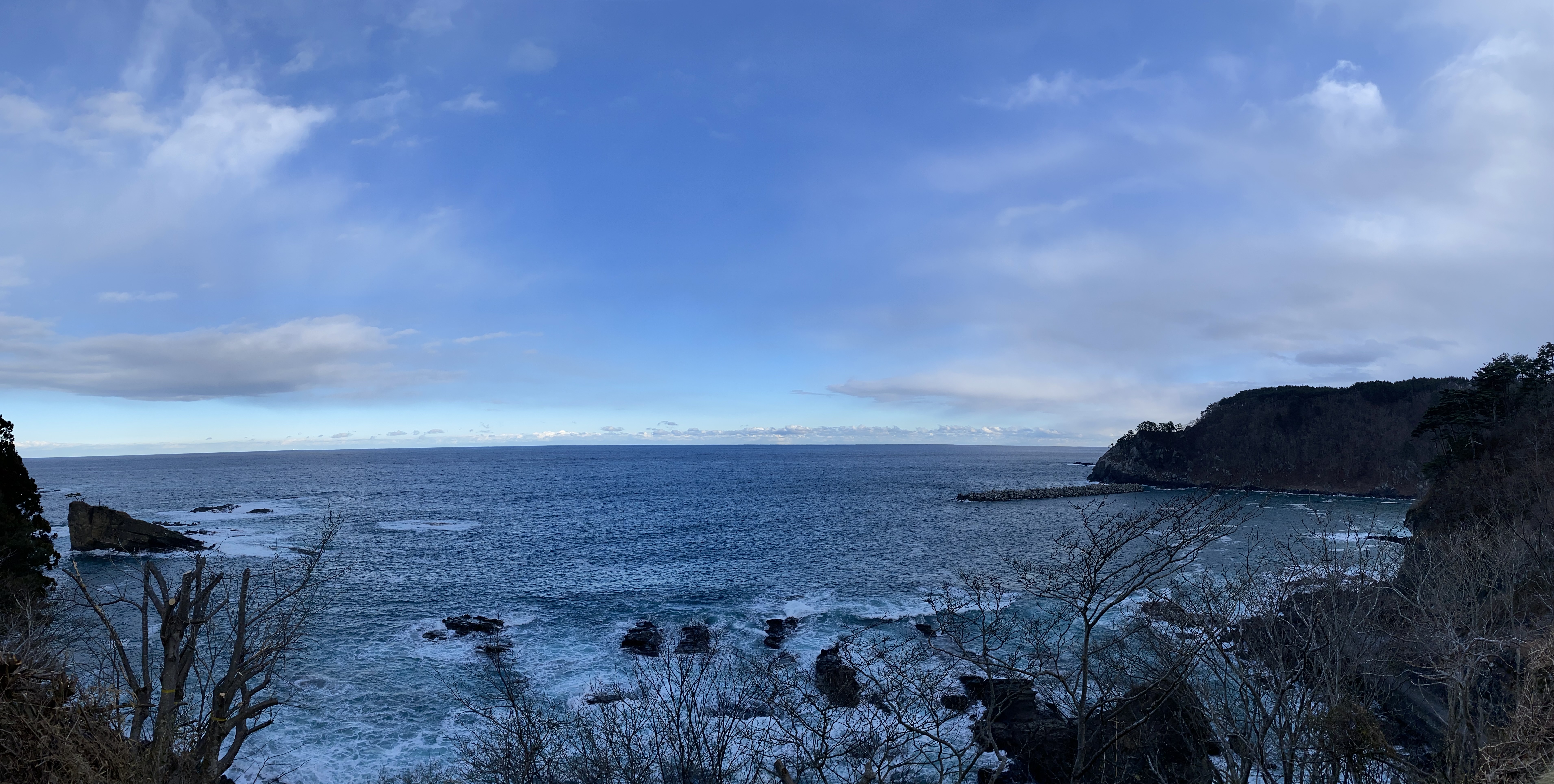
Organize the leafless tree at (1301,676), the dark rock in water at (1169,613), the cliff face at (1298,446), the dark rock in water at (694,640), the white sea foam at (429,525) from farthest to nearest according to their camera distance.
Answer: the cliff face at (1298,446), the white sea foam at (429,525), the dark rock in water at (694,640), the dark rock in water at (1169,613), the leafless tree at (1301,676)

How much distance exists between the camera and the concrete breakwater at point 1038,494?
9375 cm

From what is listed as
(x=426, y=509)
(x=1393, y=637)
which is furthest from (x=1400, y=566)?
(x=426, y=509)

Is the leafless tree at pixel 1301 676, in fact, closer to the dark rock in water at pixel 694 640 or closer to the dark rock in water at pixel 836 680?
the dark rock in water at pixel 836 680

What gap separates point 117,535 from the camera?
55.6 m

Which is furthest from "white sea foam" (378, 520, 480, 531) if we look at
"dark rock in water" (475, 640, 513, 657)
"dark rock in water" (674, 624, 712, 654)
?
"dark rock in water" (674, 624, 712, 654)

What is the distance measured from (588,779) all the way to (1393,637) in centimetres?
2178

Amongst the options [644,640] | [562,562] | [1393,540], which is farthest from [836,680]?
[1393,540]

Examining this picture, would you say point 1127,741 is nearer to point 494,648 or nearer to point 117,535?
point 494,648

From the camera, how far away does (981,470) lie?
566 feet

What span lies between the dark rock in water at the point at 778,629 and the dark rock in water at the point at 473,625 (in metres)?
13.5

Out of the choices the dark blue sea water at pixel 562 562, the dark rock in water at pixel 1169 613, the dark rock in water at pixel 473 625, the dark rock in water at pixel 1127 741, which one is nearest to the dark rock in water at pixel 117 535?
the dark blue sea water at pixel 562 562

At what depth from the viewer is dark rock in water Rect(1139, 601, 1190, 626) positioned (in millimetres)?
14602

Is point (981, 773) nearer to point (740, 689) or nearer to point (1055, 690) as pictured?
point (1055, 690)

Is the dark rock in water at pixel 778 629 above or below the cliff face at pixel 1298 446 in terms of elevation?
below
